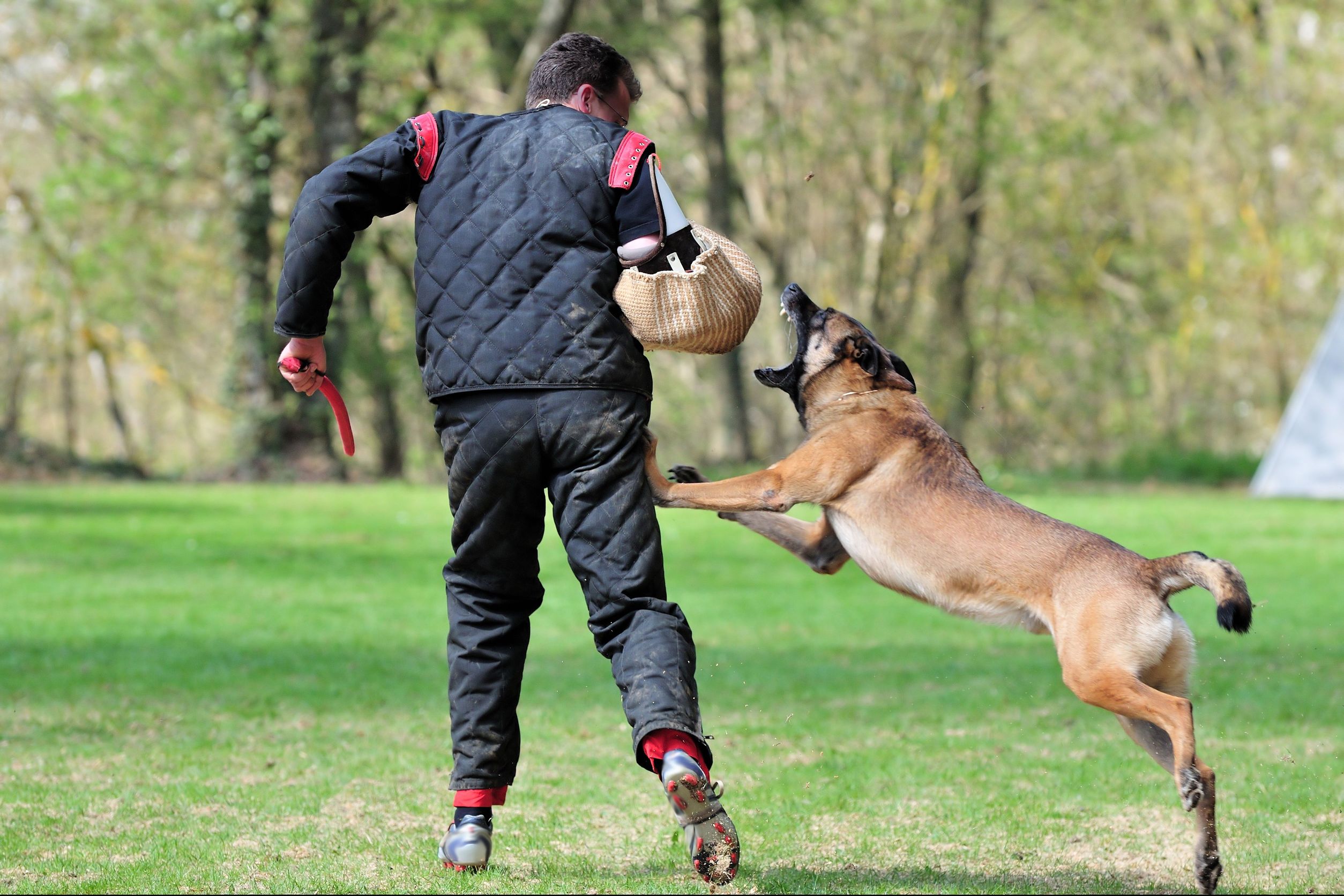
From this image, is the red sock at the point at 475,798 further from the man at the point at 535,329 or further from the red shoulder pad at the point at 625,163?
the red shoulder pad at the point at 625,163

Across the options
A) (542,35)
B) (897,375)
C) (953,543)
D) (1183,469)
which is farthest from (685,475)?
(1183,469)

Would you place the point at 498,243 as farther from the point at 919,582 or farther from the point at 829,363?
the point at 919,582

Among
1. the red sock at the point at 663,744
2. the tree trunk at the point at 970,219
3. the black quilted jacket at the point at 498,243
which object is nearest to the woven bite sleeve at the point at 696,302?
the black quilted jacket at the point at 498,243

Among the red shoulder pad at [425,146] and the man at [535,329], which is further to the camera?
the red shoulder pad at [425,146]

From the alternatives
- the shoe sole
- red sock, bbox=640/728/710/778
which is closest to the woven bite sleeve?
red sock, bbox=640/728/710/778

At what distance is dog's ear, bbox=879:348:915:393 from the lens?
4.67 meters

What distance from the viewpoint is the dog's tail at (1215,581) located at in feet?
12.4

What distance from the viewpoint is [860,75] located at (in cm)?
2447

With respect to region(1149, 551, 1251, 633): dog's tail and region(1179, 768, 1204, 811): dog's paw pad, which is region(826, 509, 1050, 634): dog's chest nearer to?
region(1149, 551, 1251, 633): dog's tail

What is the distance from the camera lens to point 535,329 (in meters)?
3.75

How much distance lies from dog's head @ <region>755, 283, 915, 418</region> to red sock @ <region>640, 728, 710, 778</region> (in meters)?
1.39

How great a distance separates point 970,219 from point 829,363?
2099 cm

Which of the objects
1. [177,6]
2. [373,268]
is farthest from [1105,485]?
[177,6]

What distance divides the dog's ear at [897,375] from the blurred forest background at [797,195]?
1558 centimetres
